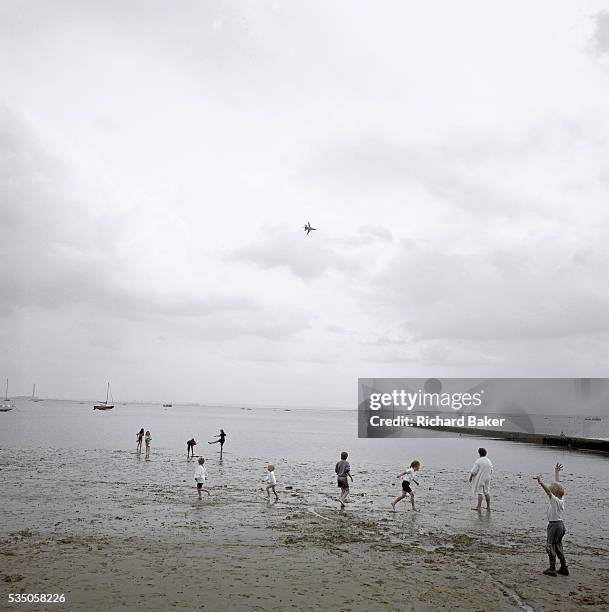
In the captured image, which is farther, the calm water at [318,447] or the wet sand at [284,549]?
the calm water at [318,447]

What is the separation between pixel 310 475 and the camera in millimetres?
28125

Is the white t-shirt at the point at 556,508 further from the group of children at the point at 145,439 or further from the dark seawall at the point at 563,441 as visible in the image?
the dark seawall at the point at 563,441

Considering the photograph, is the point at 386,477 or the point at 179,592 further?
the point at 386,477

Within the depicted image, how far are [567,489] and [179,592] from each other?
22.6 metres

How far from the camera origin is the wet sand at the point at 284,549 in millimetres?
9289

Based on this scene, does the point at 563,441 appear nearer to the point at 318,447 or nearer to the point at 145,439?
the point at 318,447

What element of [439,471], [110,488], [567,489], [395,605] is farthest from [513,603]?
[439,471]

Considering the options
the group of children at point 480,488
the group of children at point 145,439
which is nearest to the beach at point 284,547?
the group of children at point 480,488

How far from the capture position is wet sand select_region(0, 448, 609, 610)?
929cm

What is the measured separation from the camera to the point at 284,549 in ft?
41.0

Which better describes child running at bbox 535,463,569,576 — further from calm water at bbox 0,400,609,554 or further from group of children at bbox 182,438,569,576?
calm water at bbox 0,400,609,554

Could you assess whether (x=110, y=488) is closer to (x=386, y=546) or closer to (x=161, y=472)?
(x=161, y=472)

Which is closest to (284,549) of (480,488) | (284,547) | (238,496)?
(284,547)

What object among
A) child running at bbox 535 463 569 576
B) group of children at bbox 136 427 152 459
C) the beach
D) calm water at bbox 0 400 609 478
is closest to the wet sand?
the beach
